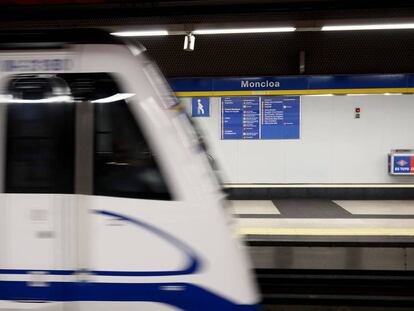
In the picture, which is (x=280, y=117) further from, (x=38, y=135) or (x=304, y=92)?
(x=38, y=135)

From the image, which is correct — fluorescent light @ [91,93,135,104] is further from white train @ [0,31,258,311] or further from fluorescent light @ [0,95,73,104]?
fluorescent light @ [0,95,73,104]

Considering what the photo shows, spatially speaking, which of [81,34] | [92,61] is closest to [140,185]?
[92,61]

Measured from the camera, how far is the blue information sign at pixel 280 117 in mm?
10078

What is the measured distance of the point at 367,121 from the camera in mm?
10078

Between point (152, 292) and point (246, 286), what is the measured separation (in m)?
0.59

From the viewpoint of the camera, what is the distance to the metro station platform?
6.34 metres

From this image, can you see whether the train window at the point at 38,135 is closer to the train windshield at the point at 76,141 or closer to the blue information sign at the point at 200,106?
the train windshield at the point at 76,141

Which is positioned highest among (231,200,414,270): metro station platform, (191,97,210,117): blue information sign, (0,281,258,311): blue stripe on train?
(191,97,210,117): blue information sign

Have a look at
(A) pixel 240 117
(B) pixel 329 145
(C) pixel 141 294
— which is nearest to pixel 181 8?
(C) pixel 141 294

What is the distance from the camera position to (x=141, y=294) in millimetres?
2754

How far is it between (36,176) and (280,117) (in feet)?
25.9

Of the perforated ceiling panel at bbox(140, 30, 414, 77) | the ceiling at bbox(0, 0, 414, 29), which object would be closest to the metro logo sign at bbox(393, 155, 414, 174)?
the perforated ceiling panel at bbox(140, 30, 414, 77)

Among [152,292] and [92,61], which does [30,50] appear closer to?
[92,61]

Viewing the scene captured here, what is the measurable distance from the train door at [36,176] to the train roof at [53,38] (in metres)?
0.23
